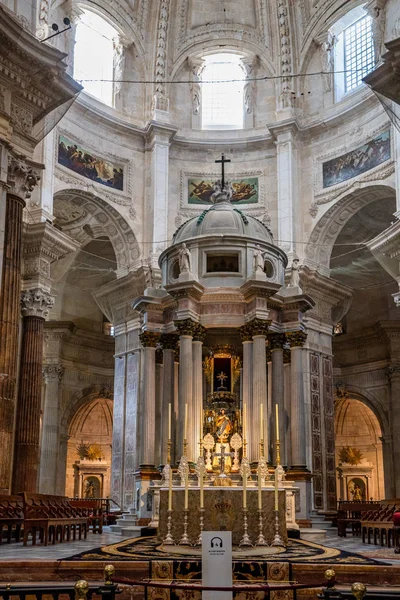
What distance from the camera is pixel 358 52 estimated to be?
2598cm

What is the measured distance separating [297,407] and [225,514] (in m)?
7.21

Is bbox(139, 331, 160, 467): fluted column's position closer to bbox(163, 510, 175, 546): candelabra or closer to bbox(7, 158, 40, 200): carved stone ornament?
bbox(7, 158, 40, 200): carved stone ornament

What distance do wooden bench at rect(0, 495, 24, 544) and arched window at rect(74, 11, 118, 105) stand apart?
16.3 meters

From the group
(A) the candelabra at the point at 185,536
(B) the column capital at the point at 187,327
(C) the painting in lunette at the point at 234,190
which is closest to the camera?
(A) the candelabra at the point at 185,536

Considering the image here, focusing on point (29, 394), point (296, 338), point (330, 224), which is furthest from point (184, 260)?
point (330, 224)

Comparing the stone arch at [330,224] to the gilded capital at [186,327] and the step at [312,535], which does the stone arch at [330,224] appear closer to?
the gilded capital at [186,327]

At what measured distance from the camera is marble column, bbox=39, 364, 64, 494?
2805 centimetres

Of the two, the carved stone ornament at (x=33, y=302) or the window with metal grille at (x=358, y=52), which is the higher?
the window with metal grille at (x=358, y=52)

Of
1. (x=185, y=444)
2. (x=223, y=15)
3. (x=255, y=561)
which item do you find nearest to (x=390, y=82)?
(x=185, y=444)

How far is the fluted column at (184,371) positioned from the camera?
17.5m

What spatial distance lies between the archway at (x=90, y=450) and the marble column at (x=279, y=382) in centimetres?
1409

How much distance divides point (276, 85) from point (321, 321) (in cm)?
880

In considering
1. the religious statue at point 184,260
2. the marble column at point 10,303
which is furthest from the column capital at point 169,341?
the marble column at point 10,303

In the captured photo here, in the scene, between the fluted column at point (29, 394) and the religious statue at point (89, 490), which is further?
the religious statue at point (89, 490)
